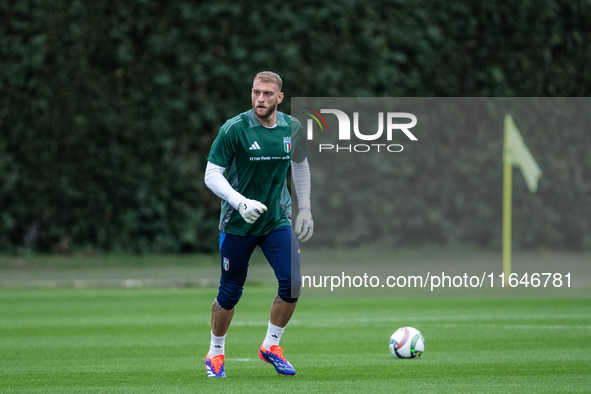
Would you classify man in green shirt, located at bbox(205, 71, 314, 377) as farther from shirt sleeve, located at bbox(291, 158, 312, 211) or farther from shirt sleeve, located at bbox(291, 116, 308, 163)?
shirt sleeve, located at bbox(291, 158, 312, 211)

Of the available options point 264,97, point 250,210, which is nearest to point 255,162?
point 264,97

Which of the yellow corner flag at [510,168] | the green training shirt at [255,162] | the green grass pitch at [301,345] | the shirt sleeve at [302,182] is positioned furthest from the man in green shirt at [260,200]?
the yellow corner flag at [510,168]

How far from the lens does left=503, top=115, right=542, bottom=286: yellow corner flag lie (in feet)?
60.8

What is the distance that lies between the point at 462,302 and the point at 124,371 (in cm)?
771

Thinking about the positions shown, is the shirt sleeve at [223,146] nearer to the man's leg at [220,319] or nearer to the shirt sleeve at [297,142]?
the shirt sleeve at [297,142]

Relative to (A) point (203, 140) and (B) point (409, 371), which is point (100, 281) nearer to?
(A) point (203, 140)

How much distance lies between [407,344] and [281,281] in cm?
157

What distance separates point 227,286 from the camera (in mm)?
7023

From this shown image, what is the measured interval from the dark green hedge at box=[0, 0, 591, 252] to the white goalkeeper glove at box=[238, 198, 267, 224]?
1281 cm

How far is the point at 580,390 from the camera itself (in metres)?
6.21

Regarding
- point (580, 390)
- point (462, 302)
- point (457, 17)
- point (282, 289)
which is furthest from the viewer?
point (457, 17)

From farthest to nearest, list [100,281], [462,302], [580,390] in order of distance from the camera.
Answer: [100,281] < [462,302] < [580,390]

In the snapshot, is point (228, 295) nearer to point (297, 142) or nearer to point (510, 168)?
point (297, 142)

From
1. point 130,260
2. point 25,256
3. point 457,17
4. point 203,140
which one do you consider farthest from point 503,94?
point 25,256
